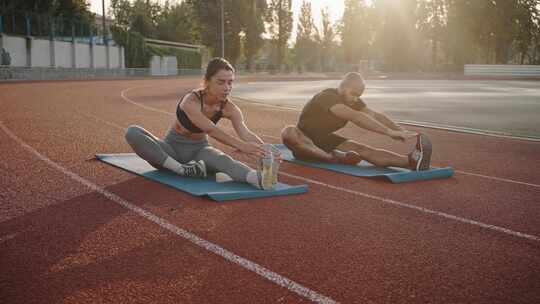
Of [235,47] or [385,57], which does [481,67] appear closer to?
[385,57]

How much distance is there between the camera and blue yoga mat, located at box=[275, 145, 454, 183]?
7.09 m

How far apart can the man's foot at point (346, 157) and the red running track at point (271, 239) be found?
1.90ft

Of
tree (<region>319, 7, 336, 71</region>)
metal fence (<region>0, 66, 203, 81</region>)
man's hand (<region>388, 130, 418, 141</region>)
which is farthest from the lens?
tree (<region>319, 7, 336, 71</region>)

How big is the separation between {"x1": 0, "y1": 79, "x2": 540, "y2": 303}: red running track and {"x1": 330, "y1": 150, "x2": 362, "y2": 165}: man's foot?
0.58 m

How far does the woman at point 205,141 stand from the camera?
6137mm

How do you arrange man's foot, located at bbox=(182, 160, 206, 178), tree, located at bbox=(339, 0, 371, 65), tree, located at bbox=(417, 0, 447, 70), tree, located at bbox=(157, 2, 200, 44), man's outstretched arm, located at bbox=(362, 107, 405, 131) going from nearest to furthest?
man's foot, located at bbox=(182, 160, 206, 178) < man's outstretched arm, located at bbox=(362, 107, 405, 131) < tree, located at bbox=(417, 0, 447, 70) < tree, located at bbox=(157, 2, 200, 44) < tree, located at bbox=(339, 0, 371, 65)

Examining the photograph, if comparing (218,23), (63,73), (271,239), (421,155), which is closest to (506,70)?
(218,23)

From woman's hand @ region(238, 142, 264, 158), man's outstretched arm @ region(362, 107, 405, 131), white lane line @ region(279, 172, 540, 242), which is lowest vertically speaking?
white lane line @ region(279, 172, 540, 242)

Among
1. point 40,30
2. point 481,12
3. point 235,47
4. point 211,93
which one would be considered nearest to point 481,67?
point 481,12

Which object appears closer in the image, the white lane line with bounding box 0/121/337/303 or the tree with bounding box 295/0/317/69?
the white lane line with bounding box 0/121/337/303

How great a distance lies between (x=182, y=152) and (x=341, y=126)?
2.52 metres

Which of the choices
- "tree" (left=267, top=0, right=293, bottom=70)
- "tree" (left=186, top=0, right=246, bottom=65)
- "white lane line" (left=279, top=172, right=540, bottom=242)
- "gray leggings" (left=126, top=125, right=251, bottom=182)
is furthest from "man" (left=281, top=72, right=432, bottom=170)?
"tree" (left=267, top=0, right=293, bottom=70)

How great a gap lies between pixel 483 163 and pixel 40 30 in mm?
37740

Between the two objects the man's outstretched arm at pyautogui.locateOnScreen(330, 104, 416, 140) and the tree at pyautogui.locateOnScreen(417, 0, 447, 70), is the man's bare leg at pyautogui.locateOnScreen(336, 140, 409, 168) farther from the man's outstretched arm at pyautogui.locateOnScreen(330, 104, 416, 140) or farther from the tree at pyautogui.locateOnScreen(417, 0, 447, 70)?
the tree at pyautogui.locateOnScreen(417, 0, 447, 70)
